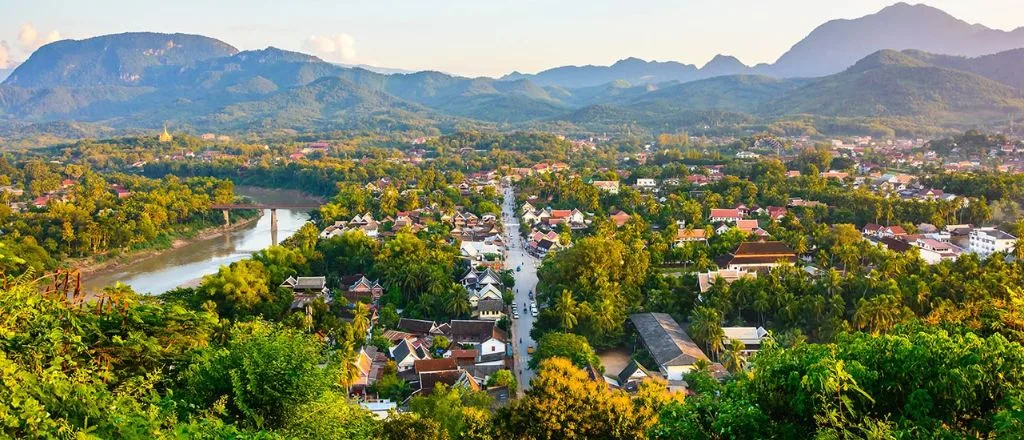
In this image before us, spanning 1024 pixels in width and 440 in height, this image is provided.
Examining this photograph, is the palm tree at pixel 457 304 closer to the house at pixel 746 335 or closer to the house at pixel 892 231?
the house at pixel 746 335

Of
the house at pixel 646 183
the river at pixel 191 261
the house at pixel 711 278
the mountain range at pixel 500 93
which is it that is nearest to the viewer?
A: the house at pixel 711 278

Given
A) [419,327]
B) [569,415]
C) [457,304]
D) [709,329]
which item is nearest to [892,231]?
[709,329]

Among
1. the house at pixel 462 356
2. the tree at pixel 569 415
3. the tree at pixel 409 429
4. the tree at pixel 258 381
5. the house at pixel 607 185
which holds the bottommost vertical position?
the house at pixel 462 356

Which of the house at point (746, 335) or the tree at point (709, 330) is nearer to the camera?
the tree at point (709, 330)

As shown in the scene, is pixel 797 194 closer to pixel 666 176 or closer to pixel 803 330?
pixel 666 176

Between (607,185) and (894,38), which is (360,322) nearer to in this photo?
(607,185)

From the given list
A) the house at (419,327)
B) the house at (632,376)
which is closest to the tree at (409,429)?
the house at (632,376)

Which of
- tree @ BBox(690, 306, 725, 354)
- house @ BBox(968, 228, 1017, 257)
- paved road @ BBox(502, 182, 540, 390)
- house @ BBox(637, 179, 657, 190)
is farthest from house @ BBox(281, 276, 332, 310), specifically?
house @ BBox(637, 179, 657, 190)
